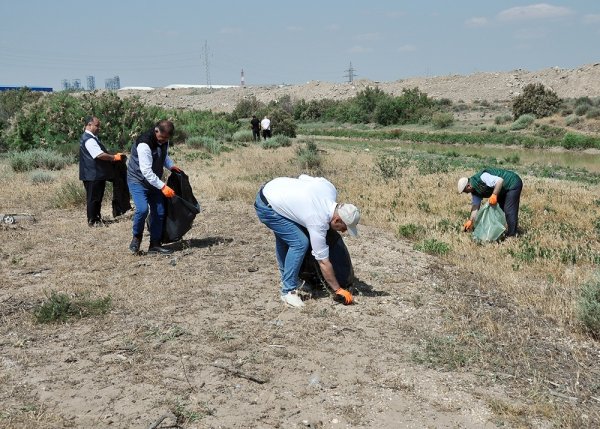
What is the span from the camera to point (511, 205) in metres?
8.85

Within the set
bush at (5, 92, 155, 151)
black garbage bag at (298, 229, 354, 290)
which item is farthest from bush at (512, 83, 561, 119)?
black garbage bag at (298, 229, 354, 290)

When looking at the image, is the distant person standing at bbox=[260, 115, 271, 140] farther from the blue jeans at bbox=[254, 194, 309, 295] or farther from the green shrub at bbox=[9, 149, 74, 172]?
the blue jeans at bbox=[254, 194, 309, 295]

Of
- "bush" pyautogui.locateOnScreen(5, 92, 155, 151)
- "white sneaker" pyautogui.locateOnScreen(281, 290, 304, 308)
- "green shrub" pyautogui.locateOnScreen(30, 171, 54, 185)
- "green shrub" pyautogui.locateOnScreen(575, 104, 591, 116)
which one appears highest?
"bush" pyautogui.locateOnScreen(5, 92, 155, 151)

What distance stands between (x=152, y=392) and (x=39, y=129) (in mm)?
18765

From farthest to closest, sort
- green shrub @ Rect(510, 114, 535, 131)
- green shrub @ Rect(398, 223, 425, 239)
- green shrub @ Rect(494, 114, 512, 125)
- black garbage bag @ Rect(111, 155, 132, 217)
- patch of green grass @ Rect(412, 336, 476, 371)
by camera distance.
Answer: green shrub @ Rect(494, 114, 512, 125) < green shrub @ Rect(510, 114, 535, 131) < black garbage bag @ Rect(111, 155, 132, 217) < green shrub @ Rect(398, 223, 425, 239) < patch of green grass @ Rect(412, 336, 476, 371)

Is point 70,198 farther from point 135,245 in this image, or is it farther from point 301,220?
point 301,220

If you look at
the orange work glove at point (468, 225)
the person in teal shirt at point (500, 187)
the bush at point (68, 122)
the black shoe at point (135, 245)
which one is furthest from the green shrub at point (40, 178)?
the person in teal shirt at point (500, 187)

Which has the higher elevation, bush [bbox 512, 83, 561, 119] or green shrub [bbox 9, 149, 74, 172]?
bush [bbox 512, 83, 561, 119]

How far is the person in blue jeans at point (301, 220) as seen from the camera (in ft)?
17.4

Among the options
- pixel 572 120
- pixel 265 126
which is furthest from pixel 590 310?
pixel 572 120

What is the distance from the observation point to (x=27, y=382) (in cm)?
422

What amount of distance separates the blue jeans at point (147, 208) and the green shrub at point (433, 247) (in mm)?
3302

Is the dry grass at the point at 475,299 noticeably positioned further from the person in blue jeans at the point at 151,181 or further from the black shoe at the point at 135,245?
the person in blue jeans at the point at 151,181

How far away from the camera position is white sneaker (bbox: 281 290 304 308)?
5719 mm
